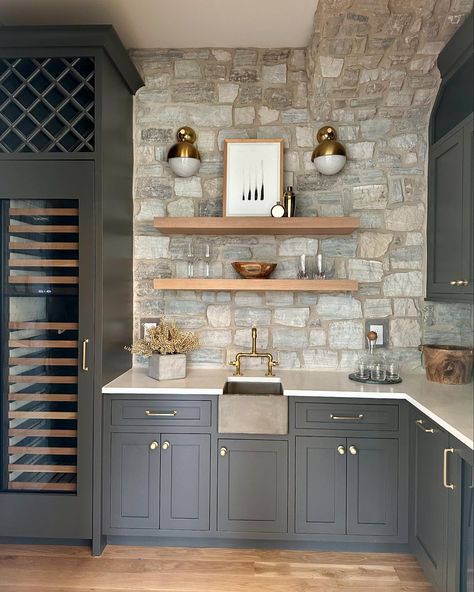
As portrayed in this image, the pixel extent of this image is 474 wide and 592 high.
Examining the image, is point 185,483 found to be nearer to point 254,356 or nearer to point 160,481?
point 160,481

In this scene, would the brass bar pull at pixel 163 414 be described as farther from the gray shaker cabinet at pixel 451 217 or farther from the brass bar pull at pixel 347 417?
the gray shaker cabinet at pixel 451 217

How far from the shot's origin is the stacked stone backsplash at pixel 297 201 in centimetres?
283

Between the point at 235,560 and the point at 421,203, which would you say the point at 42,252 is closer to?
the point at 235,560

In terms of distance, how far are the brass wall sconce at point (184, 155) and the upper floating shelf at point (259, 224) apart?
0.39 m

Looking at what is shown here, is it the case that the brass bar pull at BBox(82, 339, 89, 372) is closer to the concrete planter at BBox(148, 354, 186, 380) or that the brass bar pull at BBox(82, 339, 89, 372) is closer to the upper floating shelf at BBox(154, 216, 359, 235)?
the concrete planter at BBox(148, 354, 186, 380)

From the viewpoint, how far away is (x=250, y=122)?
2.91 m

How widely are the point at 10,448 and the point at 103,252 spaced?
3.84ft

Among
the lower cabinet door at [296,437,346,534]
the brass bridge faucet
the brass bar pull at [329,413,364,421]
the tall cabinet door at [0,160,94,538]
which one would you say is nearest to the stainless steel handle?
the brass bar pull at [329,413,364,421]

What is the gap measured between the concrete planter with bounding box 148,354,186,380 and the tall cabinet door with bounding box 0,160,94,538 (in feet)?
1.20

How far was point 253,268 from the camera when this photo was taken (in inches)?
106

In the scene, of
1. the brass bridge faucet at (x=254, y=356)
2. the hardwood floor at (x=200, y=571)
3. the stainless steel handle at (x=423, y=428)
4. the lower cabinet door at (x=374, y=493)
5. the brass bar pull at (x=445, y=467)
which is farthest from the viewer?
the brass bridge faucet at (x=254, y=356)

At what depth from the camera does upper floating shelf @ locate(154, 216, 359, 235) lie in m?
2.59

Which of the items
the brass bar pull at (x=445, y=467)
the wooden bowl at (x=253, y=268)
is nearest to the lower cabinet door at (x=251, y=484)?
the brass bar pull at (x=445, y=467)

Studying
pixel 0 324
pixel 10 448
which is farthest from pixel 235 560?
pixel 0 324
